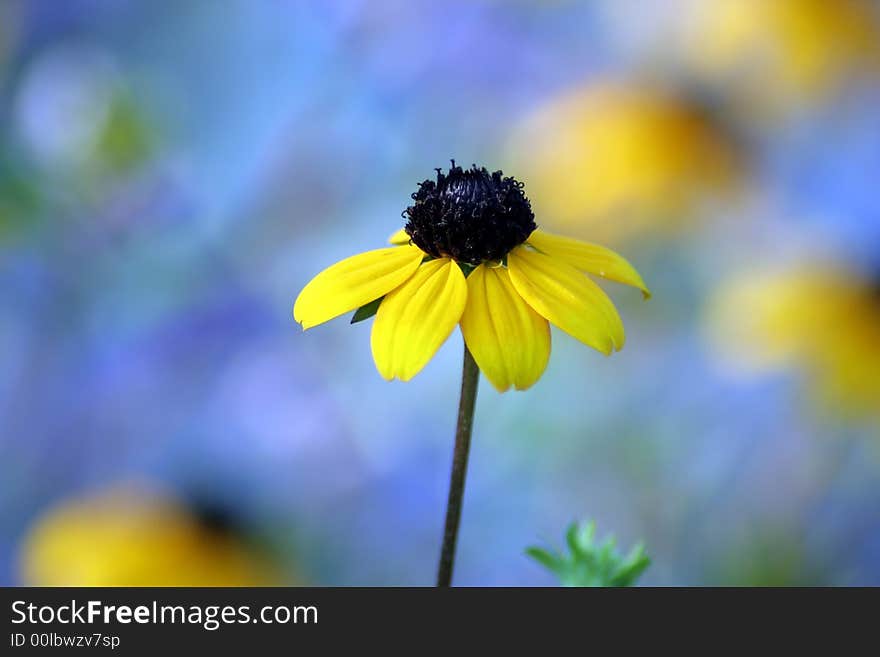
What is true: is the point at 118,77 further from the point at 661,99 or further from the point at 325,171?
the point at 661,99

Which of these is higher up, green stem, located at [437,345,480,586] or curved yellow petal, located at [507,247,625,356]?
curved yellow petal, located at [507,247,625,356]

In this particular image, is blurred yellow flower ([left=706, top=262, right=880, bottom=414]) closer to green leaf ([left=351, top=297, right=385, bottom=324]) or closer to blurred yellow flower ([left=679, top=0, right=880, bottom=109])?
blurred yellow flower ([left=679, top=0, right=880, bottom=109])

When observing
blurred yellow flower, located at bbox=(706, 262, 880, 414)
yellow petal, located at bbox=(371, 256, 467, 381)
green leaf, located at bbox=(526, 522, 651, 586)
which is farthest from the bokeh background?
yellow petal, located at bbox=(371, 256, 467, 381)

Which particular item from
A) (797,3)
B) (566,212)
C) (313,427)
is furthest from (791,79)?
(313,427)

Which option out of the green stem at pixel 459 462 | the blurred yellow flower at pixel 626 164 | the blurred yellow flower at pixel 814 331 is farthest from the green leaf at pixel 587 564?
the blurred yellow flower at pixel 626 164

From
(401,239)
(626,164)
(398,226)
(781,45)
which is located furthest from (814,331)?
(401,239)

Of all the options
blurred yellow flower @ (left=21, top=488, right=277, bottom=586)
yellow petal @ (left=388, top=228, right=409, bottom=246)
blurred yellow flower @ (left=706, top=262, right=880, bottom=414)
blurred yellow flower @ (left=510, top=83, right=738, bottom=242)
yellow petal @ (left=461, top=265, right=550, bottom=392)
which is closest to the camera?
yellow petal @ (left=461, top=265, right=550, bottom=392)

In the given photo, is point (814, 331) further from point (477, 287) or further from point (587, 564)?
point (477, 287)
